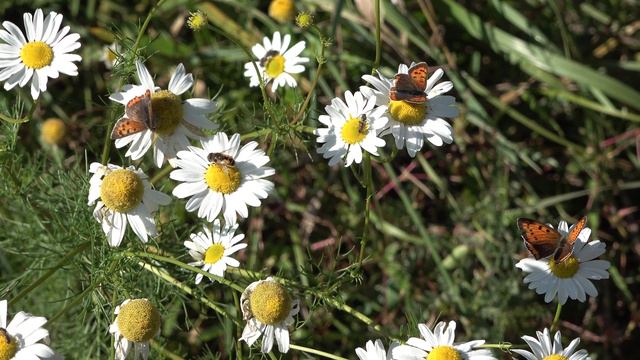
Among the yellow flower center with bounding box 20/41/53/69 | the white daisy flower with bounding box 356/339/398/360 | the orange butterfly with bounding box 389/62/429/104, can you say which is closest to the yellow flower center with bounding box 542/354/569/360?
the white daisy flower with bounding box 356/339/398/360

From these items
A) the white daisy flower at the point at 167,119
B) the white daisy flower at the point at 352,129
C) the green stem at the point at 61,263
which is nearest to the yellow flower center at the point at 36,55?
the white daisy flower at the point at 167,119

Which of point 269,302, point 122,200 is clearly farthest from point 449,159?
point 122,200

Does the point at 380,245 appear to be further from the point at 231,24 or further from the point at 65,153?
the point at 65,153

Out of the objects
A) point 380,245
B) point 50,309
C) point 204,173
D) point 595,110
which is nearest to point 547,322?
point 380,245

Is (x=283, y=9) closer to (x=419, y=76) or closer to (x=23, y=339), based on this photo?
(x=419, y=76)

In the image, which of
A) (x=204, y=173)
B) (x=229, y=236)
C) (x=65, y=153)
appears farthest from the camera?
(x=65, y=153)
